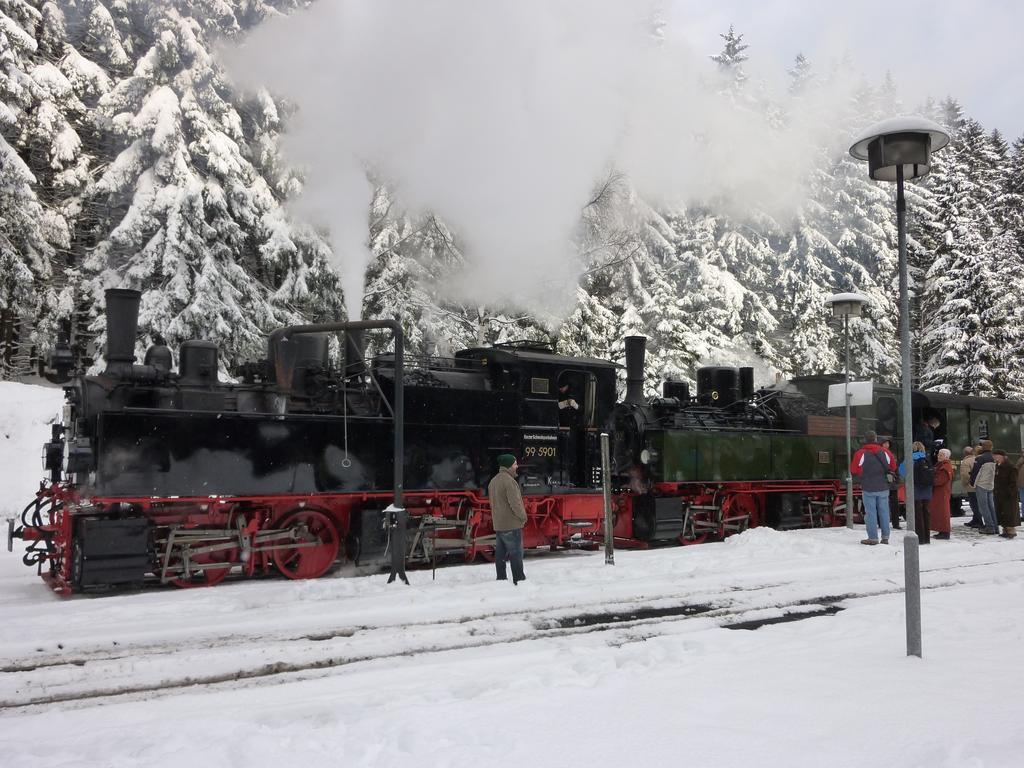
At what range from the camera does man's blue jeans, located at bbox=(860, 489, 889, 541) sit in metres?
11.8

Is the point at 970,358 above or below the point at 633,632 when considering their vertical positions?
above

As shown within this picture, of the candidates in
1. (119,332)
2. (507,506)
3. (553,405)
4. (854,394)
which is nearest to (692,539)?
(854,394)

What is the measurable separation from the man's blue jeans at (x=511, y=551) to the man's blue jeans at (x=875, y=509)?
5982mm

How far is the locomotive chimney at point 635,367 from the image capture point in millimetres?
13531

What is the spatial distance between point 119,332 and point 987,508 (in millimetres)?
13557

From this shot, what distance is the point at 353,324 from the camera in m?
8.74

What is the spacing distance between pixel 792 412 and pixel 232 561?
411 inches

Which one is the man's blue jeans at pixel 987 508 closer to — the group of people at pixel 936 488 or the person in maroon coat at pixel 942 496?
the group of people at pixel 936 488

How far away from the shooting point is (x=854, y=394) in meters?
13.7

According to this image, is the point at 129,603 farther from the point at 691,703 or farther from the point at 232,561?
the point at 691,703

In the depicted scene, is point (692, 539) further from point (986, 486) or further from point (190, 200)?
point (190, 200)

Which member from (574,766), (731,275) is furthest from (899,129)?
(731,275)

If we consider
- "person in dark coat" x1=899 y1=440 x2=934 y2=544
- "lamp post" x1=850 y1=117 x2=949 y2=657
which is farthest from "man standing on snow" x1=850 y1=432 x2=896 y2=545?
"lamp post" x1=850 y1=117 x2=949 y2=657

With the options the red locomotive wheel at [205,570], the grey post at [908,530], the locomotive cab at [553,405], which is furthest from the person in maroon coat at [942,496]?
the red locomotive wheel at [205,570]
